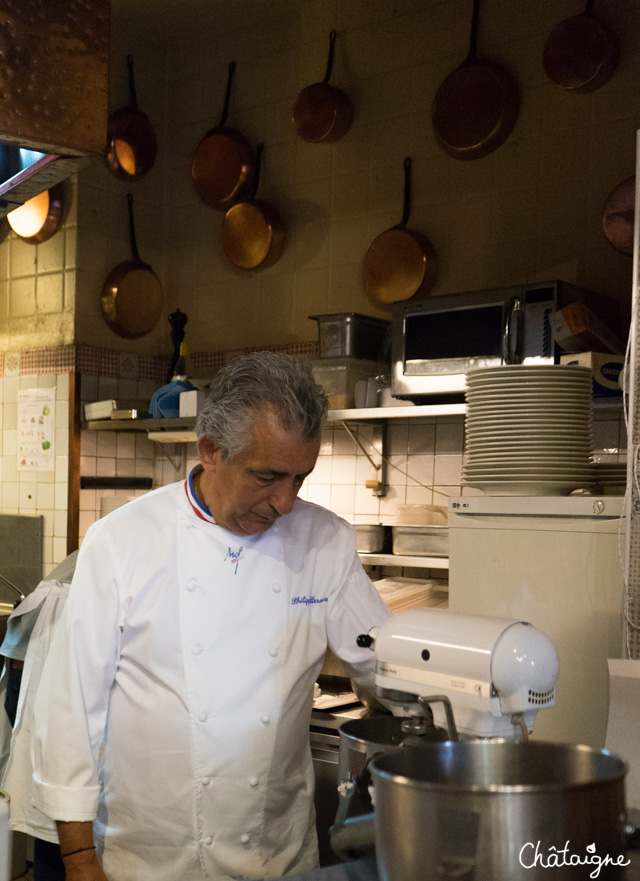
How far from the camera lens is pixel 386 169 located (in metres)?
3.86

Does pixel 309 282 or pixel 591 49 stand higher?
pixel 591 49

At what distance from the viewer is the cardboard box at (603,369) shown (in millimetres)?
2744

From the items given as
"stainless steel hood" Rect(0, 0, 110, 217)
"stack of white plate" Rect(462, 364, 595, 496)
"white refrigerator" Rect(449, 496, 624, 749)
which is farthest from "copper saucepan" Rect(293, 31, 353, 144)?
"stainless steel hood" Rect(0, 0, 110, 217)

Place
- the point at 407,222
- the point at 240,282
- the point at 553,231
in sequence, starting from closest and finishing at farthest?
the point at 553,231 < the point at 407,222 < the point at 240,282

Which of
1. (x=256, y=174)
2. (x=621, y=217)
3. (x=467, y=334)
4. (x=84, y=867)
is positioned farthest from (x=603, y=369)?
(x=256, y=174)

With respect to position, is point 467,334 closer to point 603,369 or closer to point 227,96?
point 603,369

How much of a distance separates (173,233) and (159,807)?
333 centimetres

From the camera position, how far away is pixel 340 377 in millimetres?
3480

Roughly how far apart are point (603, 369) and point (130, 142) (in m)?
2.63

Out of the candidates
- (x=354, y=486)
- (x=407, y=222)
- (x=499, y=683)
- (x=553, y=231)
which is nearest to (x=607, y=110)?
(x=553, y=231)

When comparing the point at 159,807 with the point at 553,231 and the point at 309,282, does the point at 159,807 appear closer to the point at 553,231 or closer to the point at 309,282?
the point at 553,231

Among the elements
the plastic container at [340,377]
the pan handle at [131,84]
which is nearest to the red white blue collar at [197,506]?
the plastic container at [340,377]

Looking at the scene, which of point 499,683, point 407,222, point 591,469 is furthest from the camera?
point 407,222

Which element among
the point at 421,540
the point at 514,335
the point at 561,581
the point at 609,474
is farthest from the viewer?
A: the point at 421,540
